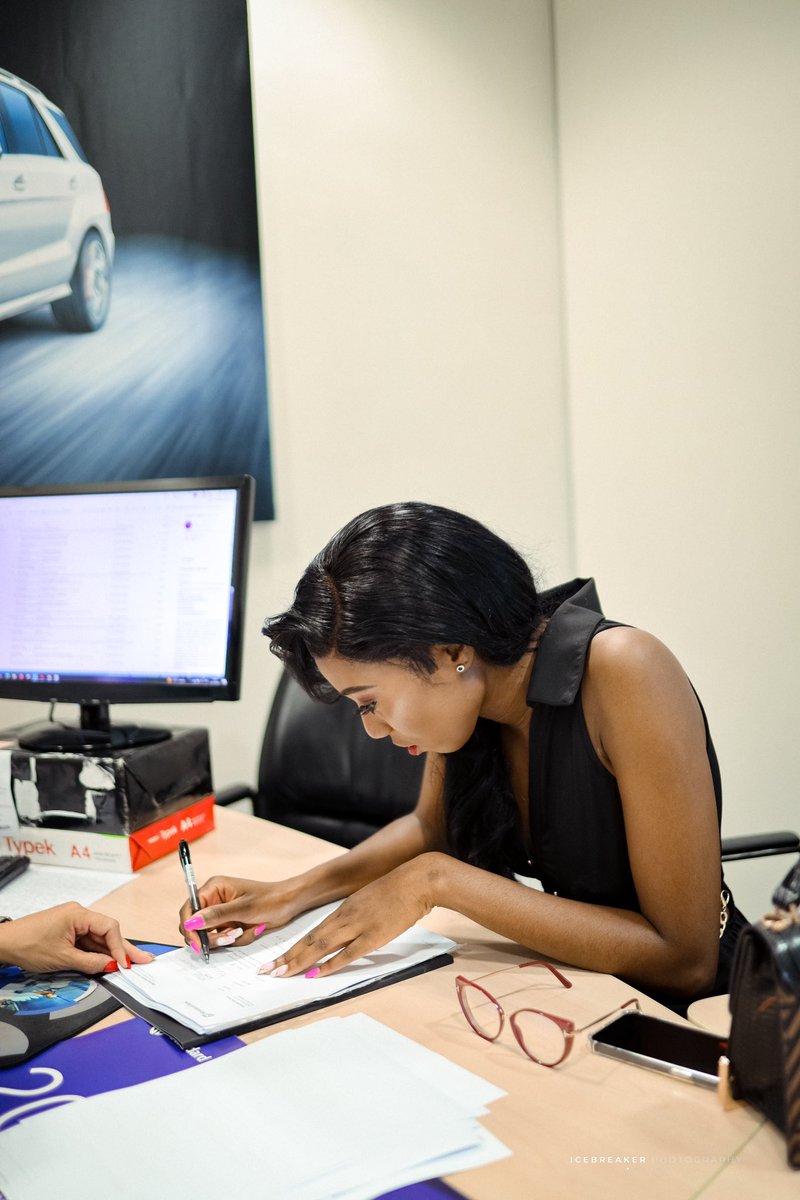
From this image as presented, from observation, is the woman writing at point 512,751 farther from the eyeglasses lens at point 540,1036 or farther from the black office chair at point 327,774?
the black office chair at point 327,774

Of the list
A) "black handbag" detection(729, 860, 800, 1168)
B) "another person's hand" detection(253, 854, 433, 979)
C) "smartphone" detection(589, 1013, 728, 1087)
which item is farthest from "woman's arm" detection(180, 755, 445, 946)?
"black handbag" detection(729, 860, 800, 1168)

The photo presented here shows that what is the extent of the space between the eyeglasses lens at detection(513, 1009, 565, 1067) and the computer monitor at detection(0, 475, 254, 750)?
0.70 meters

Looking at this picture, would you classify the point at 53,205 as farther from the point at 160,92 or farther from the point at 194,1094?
the point at 194,1094

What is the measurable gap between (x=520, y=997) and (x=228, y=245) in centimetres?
185

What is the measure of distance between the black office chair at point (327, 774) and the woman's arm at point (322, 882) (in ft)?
0.98

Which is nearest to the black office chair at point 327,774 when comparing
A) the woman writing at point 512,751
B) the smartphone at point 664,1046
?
the woman writing at point 512,751

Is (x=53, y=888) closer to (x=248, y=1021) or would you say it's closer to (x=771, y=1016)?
(x=248, y=1021)

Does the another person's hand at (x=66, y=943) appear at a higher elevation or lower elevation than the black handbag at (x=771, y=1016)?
lower

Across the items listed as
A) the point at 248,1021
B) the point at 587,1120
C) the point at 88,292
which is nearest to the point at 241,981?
the point at 248,1021

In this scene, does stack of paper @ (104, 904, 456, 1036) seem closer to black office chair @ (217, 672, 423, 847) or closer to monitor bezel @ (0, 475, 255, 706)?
monitor bezel @ (0, 475, 255, 706)

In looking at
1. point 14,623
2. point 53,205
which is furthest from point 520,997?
point 53,205

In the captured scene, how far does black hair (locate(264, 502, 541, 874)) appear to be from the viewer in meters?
1.13

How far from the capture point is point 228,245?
2307mm

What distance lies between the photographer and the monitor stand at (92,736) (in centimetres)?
157
